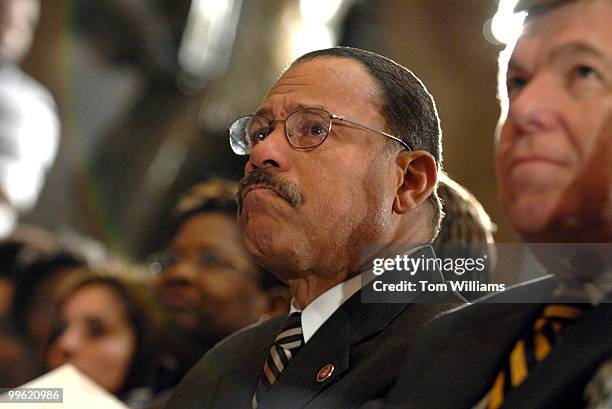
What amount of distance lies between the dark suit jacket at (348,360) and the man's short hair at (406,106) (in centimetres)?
13

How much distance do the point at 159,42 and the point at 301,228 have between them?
280 cm

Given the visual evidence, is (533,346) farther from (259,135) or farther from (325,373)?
(259,135)

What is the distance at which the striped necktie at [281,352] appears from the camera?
1223 mm

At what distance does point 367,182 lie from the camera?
1200mm

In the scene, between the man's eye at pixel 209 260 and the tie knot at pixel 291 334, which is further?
the man's eye at pixel 209 260

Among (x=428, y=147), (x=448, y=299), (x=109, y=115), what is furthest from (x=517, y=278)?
(x=109, y=115)

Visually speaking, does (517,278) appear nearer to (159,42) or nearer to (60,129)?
(60,129)

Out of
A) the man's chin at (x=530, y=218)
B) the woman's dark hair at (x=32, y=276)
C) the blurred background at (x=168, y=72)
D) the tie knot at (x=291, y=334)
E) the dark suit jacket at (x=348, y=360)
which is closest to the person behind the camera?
the man's chin at (x=530, y=218)

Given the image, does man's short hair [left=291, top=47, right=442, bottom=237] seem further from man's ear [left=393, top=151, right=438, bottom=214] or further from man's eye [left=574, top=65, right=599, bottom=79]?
man's eye [left=574, top=65, right=599, bottom=79]

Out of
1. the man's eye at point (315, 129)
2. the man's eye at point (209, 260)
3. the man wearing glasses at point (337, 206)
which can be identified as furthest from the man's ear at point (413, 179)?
the man's eye at point (209, 260)

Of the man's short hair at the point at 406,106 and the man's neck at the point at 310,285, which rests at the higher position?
the man's short hair at the point at 406,106

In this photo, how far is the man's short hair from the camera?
1210mm

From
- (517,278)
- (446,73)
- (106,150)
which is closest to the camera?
(517,278)

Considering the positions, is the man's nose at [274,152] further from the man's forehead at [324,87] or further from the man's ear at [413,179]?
the man's ear at [413,179]
